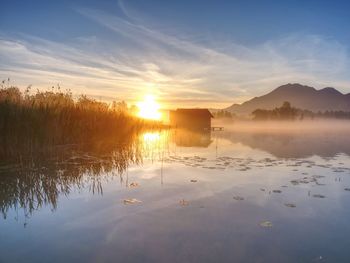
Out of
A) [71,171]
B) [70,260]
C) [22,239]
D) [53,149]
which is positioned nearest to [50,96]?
[53,149]

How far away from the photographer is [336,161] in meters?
14.4

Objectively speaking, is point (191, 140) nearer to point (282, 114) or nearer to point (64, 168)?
point (64, 168)

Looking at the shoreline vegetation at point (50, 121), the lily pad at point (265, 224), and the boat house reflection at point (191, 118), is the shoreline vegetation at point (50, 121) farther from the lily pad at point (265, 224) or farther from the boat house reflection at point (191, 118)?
the boat house reflection at point (191, 118)

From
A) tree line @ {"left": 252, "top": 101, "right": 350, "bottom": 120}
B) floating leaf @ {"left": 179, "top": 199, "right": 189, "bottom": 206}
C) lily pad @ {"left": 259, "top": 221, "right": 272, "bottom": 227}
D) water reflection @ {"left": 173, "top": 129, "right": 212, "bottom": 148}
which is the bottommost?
lily pad @ {"left": 259, "top": 221, "right": 272, "bottom": 227}

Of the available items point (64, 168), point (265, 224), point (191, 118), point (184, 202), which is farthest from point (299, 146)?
point (191, 118)

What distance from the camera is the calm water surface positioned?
4797 millimetres

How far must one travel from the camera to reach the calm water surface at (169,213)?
4797 millimetres

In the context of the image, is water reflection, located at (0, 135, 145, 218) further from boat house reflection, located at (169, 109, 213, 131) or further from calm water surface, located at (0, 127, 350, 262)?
Result: boat house reflection, located at (169, 109, 213, 131)

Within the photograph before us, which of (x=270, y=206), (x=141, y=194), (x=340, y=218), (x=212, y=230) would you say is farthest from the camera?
(x=141, y=194)

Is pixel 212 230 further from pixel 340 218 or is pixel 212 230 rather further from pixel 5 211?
pixel 5 211

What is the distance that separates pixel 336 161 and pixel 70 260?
1331 cm

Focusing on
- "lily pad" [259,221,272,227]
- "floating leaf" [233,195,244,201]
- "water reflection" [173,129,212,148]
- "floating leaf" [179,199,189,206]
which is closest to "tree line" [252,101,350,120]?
"water reflection" [173,129,212,148]

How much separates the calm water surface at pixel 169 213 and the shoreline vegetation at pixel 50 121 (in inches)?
60.0

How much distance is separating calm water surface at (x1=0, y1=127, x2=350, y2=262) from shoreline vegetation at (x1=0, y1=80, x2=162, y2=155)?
1.53 metres
